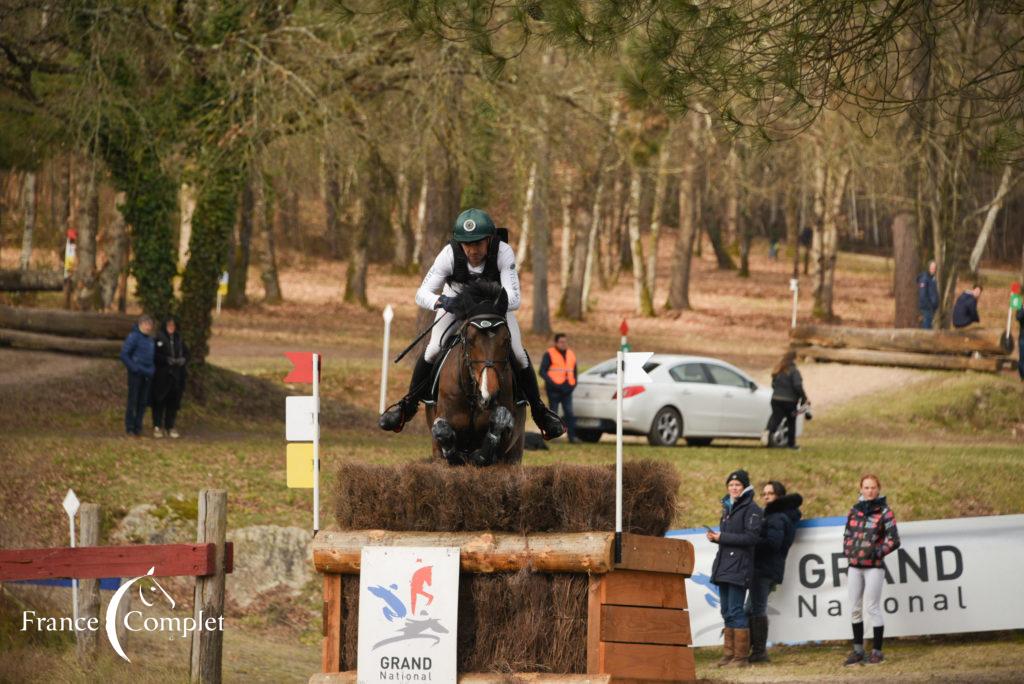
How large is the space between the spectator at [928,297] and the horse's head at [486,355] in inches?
993

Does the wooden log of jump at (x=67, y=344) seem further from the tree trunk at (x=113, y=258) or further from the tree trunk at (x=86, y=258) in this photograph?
the tree trunk at (x=113, y=258)

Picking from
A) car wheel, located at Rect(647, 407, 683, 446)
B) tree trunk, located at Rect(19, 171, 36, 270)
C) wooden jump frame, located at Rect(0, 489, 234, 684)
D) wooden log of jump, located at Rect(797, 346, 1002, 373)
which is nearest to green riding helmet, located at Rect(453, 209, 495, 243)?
wooden jump frame, located at Rect(0, 489, 234, 684)

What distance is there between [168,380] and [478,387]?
1198 centimetres

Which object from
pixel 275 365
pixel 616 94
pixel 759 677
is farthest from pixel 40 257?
pixel 759 677

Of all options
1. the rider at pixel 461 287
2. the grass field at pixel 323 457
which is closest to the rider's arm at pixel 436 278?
the rider at pixel 461 287

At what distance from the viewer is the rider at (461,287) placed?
33.1ft

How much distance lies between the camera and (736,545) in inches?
548

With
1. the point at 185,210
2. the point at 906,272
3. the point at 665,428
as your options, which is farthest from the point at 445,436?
the point at 906,272

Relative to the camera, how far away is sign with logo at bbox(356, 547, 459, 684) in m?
9.37

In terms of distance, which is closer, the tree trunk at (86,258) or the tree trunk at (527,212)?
the tree trunk at (527,212)

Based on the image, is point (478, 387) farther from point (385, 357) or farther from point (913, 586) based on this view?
point (385, 357)

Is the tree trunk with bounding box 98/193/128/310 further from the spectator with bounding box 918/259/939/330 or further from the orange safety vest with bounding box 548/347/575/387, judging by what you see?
the spectator with bounding box 918/259/939/330

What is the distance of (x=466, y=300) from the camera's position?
1006 cm

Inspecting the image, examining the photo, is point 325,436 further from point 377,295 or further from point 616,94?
point 377,295
